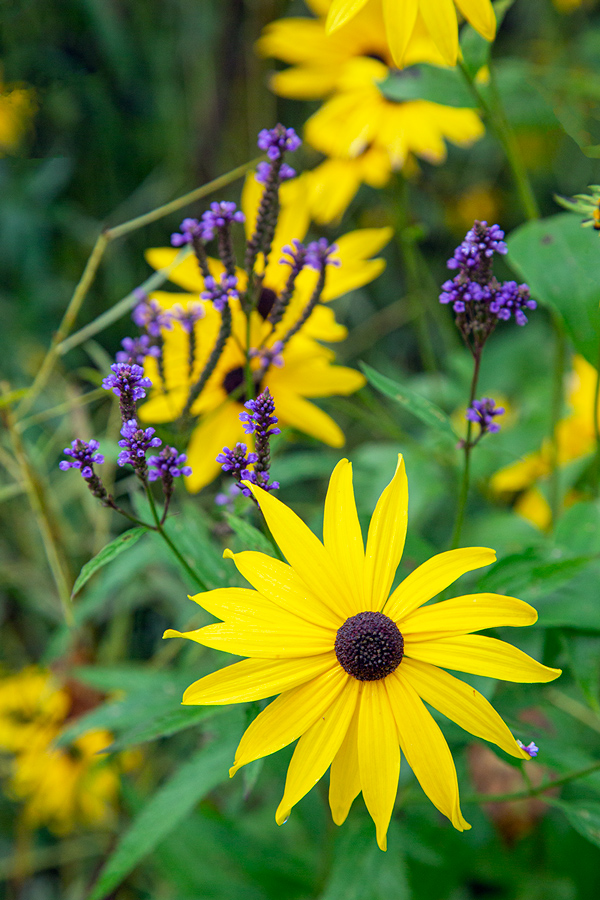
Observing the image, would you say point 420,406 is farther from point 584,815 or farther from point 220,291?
point 584,815

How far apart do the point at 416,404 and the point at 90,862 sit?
1.09m

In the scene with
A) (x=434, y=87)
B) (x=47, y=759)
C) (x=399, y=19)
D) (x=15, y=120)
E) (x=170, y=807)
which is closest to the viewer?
(x=399, y=19)

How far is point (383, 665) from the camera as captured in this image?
45 centimetres

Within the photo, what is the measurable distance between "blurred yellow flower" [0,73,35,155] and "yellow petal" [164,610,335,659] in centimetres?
140

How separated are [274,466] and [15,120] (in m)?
1.19

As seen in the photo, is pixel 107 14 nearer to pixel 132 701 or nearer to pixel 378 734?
pixel 132 701

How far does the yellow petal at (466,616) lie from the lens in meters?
0.44

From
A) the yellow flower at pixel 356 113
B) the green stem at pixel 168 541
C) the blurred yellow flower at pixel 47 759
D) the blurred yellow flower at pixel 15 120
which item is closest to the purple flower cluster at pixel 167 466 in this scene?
the green stem at pixel 168 541

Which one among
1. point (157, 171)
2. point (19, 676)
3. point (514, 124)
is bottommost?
point (19, 676)

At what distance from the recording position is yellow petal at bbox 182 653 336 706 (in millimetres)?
446

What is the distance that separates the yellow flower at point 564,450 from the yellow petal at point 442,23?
23.4 inches

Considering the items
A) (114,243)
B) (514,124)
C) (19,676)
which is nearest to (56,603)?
(19,676)

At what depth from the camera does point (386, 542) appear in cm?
48

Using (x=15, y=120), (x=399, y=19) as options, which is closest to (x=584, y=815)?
(x=399, y=19)
